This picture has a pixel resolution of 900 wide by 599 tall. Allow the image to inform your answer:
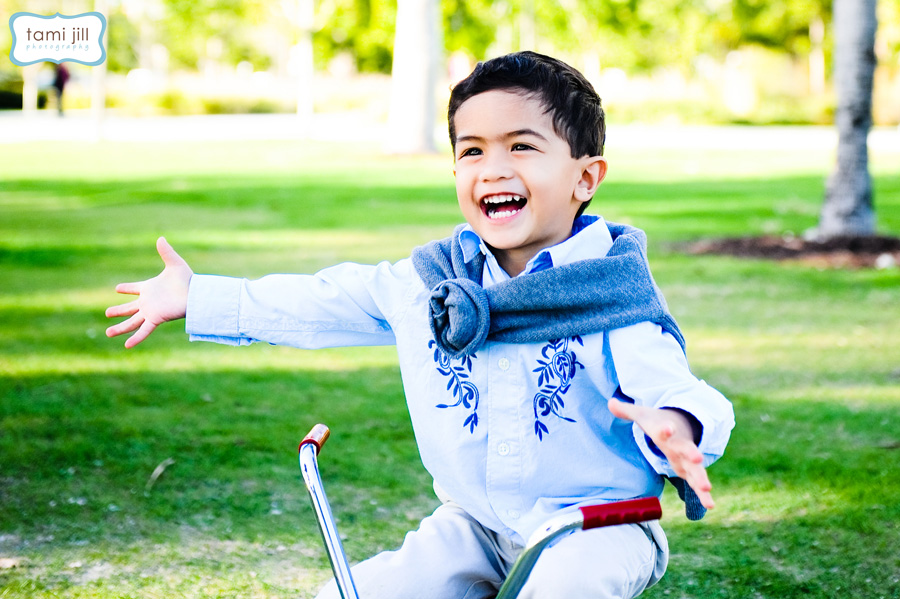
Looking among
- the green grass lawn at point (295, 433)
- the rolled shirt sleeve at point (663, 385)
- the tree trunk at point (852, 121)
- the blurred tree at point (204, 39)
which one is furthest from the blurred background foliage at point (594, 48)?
the rolled shirt sleeve at point (663, 385)

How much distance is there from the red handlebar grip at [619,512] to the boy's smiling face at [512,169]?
70 centimetres

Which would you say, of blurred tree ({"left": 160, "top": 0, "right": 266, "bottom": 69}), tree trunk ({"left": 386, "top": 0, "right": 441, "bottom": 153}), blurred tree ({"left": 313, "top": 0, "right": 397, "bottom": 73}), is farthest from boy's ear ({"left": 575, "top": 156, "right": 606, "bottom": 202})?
blurred tree ({"left": 160, "top": 0, "right": 266, "bottom": 69})

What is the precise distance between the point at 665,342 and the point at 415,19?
1586 cm

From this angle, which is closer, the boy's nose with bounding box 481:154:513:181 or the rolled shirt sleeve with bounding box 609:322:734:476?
the rolled shirt sleeve with bounding box 609:322:734:476

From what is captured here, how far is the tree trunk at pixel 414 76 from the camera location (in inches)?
680

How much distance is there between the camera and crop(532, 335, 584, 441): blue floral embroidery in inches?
83.0

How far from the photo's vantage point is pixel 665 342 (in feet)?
6.83

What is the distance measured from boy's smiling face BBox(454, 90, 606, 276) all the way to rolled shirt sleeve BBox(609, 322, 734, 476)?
0.30 m

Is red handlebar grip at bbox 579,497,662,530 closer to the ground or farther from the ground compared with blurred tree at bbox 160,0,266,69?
closer to the ground

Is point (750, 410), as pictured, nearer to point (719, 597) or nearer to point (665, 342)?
point (719, 597)

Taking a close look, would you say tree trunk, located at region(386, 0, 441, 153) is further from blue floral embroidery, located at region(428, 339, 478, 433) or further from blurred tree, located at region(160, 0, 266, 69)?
blurred tree, located at region(160, 0, 266, 69)

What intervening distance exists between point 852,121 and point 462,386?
22.7 feet

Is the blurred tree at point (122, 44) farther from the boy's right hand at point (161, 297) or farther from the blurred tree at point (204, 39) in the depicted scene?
the boy's right hand at point (161, 297)

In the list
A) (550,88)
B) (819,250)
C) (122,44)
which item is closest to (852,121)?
(819,250)
